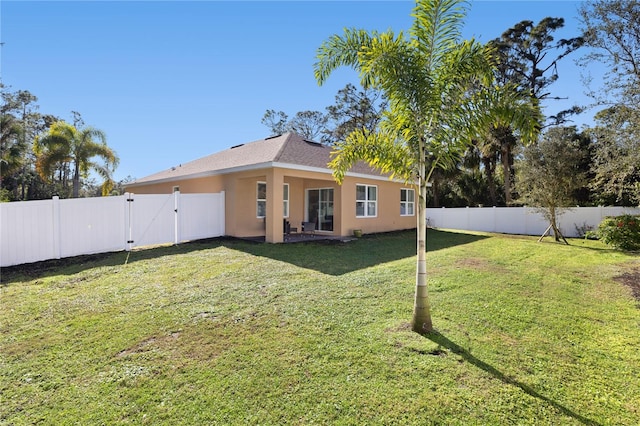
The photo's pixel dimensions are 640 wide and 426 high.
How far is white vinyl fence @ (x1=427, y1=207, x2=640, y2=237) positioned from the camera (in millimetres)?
17109

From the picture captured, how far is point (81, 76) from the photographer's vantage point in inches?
519

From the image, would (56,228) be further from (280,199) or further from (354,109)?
Result: (354,109)

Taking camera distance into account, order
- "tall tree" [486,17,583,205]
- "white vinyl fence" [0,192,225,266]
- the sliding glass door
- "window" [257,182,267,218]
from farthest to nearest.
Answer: "tall tree" [486,17,583,205], the sliding glass door, "window" [257,182,267,218], "white vinyl fence" [0,192,225,266]

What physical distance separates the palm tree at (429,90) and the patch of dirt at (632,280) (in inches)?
197

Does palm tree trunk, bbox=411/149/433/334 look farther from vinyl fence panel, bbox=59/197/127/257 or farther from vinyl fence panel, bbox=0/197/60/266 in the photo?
vinyl fence panel, bbox=0/197/60/266

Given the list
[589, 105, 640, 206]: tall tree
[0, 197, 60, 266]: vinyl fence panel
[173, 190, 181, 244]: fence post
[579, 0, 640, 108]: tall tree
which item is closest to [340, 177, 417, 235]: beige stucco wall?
[173, 190, 181, 244]: fence post

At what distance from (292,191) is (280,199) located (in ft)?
12.2

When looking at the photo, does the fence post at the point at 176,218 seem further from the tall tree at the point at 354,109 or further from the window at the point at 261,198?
the tall tree at the point at 354,109

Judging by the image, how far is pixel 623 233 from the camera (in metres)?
11.9

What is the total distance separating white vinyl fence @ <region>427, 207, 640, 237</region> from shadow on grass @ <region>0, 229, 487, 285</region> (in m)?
9.26

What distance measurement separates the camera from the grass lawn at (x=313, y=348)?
2.85 m

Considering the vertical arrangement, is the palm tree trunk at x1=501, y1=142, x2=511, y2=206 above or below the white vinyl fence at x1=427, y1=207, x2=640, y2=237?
above

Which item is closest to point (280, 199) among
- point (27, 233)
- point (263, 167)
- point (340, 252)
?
point (263, 167)

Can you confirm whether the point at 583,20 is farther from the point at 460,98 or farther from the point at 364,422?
the point at 364,422
